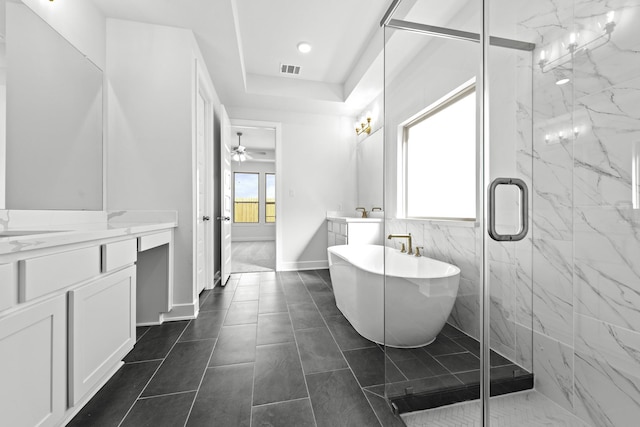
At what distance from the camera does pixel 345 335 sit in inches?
78.2

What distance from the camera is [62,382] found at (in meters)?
1.01

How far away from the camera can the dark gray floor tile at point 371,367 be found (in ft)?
4.47

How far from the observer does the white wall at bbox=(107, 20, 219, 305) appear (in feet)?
7.20

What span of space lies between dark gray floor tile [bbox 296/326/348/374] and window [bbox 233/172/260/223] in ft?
22.0

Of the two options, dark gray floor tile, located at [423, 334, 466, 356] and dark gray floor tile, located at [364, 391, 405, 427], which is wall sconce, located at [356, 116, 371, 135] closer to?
dark gray floor tile, located at [423, 334, 466, 356]

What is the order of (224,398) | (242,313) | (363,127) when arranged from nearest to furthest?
(224,398)
(242,313)
(363,127)

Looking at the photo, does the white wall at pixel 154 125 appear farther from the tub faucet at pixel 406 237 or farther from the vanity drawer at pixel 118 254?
the tub faucet at pixel 406 237

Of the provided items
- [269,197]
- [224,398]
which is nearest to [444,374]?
[224,398]

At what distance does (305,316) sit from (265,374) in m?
0.86

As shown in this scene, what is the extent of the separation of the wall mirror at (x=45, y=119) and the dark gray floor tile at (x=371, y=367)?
80.9 inches

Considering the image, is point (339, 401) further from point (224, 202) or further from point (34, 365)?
point (224, 202)

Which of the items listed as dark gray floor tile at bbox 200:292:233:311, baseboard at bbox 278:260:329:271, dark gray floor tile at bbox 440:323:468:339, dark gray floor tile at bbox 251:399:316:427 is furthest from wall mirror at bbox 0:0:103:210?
baseboard at bbox 278:260:329:271

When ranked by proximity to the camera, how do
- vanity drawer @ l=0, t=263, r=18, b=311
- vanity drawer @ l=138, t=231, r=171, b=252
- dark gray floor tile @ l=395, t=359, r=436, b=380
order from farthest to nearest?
vanity drawer @ l=138, t=231, r=171, b=252, dark gray floor tile @ l=395, t=359, r=436, b=380, vanity drawer @ l=0, t=263, r=18, b=311

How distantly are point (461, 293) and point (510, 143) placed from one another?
0.64m
